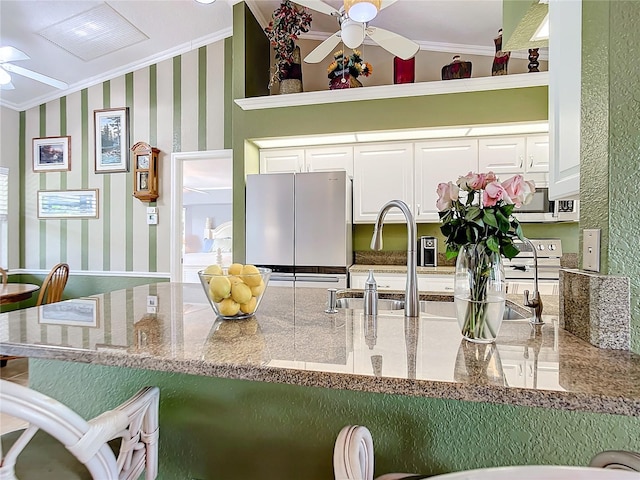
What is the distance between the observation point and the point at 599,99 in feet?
2.92

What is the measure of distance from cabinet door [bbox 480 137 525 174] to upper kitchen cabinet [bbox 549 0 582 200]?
2.05m

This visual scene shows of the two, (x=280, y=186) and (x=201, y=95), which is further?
(x=201, y=95)

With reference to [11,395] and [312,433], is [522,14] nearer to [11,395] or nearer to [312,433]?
[312,433]

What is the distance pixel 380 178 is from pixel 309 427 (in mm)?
2592

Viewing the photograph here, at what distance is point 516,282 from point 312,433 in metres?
2.41

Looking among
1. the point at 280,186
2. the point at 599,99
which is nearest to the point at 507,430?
the point at 599,99

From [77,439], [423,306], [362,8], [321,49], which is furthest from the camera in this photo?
[321,49]

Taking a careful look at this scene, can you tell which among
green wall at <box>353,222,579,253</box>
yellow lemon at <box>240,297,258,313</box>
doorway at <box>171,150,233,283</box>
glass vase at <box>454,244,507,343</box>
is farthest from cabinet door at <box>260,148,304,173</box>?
glass vase at <box>454,244,507,343</box>

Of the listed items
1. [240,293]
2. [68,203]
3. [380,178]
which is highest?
[380,178]

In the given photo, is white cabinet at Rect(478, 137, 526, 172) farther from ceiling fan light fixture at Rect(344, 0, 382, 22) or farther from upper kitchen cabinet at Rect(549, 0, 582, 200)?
upper kitchen cabinet at Rect(549, 0, 582, 200)

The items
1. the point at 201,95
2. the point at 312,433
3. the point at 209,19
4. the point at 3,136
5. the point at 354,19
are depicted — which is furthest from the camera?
the point at 3,136

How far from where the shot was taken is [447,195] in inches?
37.2

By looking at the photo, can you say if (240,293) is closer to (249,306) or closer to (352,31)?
(249,306)

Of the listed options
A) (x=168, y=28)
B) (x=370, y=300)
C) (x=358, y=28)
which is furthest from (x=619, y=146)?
(x=168, y=28)
